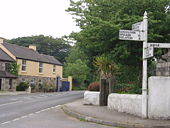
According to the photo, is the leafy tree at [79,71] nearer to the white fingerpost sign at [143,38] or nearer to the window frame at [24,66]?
the window frame at [24,66]

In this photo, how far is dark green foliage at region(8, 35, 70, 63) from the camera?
2970 inches

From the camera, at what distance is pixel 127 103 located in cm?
1352

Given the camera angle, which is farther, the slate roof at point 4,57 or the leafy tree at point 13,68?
the leafy tree at point 13,68

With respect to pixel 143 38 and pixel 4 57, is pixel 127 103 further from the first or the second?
pixel 4 57

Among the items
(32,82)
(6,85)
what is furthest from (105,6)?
(32,82)

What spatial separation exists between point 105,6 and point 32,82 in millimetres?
33762

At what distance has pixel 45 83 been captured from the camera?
49.6m

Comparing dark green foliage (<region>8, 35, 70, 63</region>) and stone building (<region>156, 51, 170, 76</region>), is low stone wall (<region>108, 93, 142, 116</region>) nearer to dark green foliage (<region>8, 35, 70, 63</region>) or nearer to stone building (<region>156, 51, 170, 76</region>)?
stone building (<region>156, 51, 170, 76</region>)

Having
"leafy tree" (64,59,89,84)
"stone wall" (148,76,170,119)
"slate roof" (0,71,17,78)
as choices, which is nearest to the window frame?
"slate roof" (0,71,17,78)

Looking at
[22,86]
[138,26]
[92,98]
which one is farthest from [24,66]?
[138,26]

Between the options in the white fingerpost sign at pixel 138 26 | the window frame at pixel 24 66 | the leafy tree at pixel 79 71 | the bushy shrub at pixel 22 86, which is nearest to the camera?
the white fingerpost sign at pixel 138 26

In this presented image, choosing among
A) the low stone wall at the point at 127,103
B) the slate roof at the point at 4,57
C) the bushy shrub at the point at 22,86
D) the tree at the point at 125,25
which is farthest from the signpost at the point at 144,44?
the bushy shrub at the point at 22,86

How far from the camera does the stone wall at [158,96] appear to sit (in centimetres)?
1167

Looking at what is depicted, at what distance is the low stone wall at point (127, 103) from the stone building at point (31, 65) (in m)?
29.5
